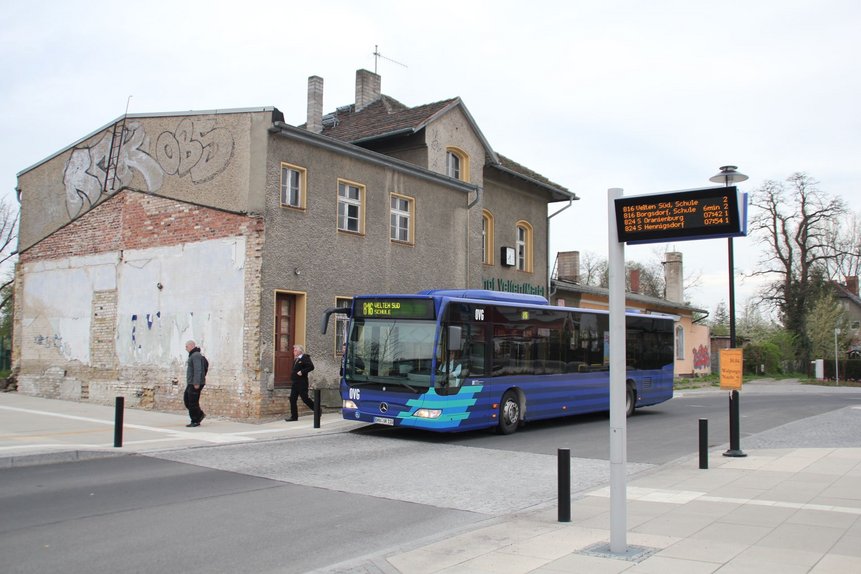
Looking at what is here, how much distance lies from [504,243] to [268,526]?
2088cm

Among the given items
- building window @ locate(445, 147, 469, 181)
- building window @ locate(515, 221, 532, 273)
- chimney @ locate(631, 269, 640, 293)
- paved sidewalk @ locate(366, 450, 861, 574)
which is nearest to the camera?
paved sidewalk @ locate(366, 450, 861, 574)

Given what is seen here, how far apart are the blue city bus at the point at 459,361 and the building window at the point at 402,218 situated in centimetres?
565

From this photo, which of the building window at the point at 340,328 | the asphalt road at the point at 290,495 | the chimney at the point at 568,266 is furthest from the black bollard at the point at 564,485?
the chimney at the point at 568,266

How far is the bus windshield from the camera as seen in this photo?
46.7 feet

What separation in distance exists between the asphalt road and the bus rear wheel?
294mm

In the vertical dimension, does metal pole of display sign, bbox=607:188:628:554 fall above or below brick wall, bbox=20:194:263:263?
below

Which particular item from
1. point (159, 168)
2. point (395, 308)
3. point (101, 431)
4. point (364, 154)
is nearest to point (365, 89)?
point (364, 154)

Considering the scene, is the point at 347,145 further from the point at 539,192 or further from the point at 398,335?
the point at 539,192

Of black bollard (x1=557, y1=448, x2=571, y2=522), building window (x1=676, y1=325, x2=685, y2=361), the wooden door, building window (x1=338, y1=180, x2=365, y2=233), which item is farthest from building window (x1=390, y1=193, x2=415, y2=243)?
building window (x1=676, y1=325, x2=685, y2=361)

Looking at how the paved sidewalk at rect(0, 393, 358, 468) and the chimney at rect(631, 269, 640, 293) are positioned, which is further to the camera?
the chimney at rect(631, 269, 640, 293)

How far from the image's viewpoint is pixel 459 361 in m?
14.5

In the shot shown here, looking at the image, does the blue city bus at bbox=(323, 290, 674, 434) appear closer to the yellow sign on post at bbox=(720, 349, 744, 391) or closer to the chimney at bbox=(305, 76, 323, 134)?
the yellow sign on post at bbox=(720, 349, 744, 391)

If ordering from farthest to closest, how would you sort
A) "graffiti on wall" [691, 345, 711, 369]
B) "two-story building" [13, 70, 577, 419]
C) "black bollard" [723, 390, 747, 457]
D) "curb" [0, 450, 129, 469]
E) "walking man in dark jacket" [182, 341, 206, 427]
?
"graffiti on wall" [691, 345, 711, 369]
"two-story building" [13, 70, 577, 419]
"walking man in dark jacket" [182, 341, 206, 427]
"black bollard" [723, 390, 747, 457]
"curb" [0, 450, 129, 469]

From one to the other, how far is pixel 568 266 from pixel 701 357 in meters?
14.6
